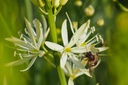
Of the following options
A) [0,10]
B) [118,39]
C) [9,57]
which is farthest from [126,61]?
[0,10]

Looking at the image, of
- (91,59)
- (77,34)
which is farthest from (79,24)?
(77,34)

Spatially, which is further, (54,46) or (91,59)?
(91,59)

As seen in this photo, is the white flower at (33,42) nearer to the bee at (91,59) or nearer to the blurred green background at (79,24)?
the blurred green background at (79,24)

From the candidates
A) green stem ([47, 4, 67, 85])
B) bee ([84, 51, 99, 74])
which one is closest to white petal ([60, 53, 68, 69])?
green stem ([47, 4, 67, 85])

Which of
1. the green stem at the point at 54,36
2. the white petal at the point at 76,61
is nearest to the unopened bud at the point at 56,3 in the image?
the green stem at the point at 54,36

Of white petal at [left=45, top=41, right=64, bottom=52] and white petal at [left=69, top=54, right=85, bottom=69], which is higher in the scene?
white petal at [left=45, top=41, right=64, bottom=52]

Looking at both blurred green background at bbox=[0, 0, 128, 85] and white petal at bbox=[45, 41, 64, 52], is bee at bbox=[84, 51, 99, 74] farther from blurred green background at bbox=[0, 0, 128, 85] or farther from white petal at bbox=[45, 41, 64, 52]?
white petal at bbox=[45, 41, 64, 52]

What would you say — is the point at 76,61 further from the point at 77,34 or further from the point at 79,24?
the point at 79,24

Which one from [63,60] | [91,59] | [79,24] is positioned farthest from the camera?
[79,24]
